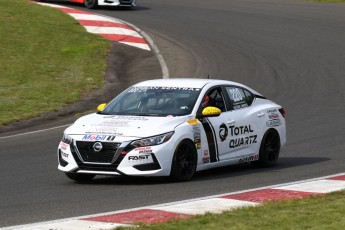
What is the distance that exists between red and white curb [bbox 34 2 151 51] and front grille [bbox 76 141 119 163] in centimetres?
1492

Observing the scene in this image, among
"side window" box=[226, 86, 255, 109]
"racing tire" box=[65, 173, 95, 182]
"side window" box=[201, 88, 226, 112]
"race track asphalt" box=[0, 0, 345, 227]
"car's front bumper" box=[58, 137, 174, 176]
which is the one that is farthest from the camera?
"side window" box=[226, 86, 255, 109]

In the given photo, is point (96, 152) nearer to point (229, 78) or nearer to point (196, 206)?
point (196, 206)

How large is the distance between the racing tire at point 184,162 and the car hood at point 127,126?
29cm

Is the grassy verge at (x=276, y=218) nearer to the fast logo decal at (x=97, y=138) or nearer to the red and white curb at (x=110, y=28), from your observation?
the fast logo decal at (x=97, y=138)

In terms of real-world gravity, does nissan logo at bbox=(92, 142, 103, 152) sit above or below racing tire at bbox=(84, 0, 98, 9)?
above

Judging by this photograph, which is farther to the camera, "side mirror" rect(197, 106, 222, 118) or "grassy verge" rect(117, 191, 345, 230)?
"side mirror" rect(197, 106, 222, 118)

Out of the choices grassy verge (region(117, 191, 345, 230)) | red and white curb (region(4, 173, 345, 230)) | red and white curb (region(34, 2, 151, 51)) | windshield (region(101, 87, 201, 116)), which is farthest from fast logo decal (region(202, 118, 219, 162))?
red and white curb (region(34, 2, 151, 51))

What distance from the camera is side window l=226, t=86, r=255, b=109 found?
14.3 metres

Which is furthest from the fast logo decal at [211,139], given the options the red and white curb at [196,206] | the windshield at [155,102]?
the red and white curb at [196,206]

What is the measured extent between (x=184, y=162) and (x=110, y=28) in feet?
56.2

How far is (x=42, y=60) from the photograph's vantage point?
2586cm

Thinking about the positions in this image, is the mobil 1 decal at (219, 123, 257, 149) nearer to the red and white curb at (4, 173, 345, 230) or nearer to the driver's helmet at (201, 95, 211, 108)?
the driver's helmet at (201, 95, 211, 108)

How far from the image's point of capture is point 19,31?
2889cm

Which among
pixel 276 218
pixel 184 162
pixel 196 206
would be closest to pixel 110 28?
pixel 184 162
